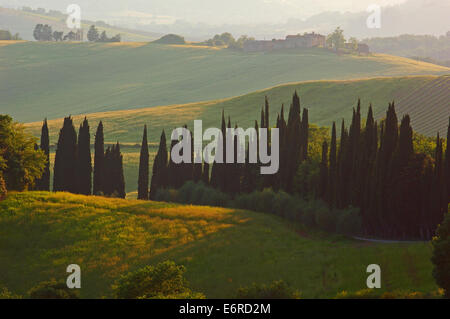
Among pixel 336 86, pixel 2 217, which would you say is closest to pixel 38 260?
pixel 2 217

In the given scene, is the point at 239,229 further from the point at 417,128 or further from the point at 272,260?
the point at 417,128

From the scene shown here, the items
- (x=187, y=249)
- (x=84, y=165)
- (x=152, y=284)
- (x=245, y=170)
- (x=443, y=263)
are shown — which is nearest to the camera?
(x=152, y=284)

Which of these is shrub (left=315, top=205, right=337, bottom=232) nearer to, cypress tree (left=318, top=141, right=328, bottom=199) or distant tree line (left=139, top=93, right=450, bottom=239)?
distant tree line (left=139, top=93, right=450, bottom=239)

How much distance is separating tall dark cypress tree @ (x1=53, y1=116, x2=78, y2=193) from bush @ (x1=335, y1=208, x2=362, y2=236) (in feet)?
114

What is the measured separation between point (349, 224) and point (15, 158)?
31892mm

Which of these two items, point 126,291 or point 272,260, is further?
point 272,260

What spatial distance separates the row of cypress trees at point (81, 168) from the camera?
7738cm

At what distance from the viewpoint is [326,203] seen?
203 feet

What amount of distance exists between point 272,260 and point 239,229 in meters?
8.50

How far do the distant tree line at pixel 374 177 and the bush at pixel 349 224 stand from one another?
0.83 metres

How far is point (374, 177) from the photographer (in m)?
58.0

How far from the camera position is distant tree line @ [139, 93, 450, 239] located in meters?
55.4

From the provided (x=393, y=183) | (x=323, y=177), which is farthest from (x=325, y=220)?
(x=393, y=183)

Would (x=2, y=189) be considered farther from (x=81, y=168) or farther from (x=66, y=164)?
(x=81, y=168)
